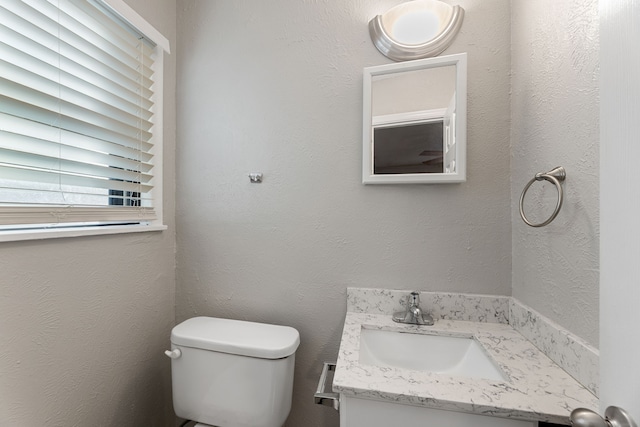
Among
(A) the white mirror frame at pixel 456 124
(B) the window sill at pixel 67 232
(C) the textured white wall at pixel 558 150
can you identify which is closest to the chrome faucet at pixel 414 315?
(C) the textured white wall at pixel 558 150

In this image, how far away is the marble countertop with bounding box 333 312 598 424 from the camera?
580 millimetres

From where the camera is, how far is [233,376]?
38.2 inches

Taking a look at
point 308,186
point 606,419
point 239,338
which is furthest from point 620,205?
point 239,338

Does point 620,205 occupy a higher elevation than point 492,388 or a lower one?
higher

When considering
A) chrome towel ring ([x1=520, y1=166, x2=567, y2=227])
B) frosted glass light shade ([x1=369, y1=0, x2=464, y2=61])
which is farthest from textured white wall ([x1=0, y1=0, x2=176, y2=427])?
chrome towel ring ([x1=520, y1=166, x2=567, y2=227])

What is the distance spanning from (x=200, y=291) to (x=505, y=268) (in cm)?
126

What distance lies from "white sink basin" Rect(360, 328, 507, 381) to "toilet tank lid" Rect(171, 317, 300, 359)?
0.27 metres

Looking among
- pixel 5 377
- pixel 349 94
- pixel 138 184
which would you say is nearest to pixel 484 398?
pixel 349 94

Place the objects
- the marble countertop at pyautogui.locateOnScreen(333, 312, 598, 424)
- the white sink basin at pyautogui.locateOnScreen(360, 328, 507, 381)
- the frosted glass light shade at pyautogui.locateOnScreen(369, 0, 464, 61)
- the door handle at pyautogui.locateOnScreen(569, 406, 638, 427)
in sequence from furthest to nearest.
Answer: the frosted glass light shade at pyautogui.locateOnScreen(369, 0, 464, 61) < the white sink basin at pyautogui.locateOnScreen(360, 328, 507, 381) < the marble countertop at pyautogui.locateOnScreen(333, 312, 598, 424) < the door handle at pyautogui.locateOnScreen(569, 406, 638, 427)

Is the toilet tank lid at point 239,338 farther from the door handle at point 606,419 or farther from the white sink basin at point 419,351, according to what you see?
the door handle at point 606,419

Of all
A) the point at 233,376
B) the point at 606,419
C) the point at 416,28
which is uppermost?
the point at 416,28

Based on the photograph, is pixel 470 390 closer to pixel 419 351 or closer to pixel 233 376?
pixel 419 351

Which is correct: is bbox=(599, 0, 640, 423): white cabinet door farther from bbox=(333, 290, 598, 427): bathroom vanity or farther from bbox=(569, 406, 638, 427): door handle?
bbox=(333, 290, 598, 427): bathroom vanity

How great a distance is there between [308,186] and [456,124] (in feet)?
1.97
